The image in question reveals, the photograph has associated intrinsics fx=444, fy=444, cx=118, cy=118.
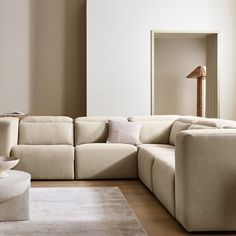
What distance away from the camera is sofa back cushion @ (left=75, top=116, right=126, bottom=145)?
18.5ft

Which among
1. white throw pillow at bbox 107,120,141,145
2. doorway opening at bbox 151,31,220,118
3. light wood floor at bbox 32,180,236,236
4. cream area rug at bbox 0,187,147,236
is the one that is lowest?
light wood floor at bbox 32,180,236,236

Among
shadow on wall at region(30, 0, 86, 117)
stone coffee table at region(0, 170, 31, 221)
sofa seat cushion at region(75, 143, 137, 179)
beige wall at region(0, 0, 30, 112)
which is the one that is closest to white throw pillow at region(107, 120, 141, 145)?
sofa seat cushion at region(75, 143, 137, 179)

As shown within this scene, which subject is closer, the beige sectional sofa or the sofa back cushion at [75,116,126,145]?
the beige sectional sofa

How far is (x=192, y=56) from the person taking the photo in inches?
356

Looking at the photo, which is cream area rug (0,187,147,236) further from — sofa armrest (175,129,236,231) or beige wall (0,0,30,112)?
beige wall (0,0,30,112)

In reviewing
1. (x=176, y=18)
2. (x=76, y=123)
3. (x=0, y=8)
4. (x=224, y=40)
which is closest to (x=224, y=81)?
(x=224, y=40)

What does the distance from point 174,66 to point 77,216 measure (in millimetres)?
6156

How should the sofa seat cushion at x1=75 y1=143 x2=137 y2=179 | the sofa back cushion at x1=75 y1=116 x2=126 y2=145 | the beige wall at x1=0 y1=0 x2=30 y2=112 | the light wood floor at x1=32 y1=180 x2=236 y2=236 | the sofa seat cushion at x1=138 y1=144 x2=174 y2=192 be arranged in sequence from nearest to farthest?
the light wood floor at x1=32 y1=180 x2=236 y2=236 < the sofa seat cushion at x1=138 y1=144 x2=174 y2=192 < the sofa seat cushion at x1=75 y1=143 x2=137 y2=179 < the sofa back cushion at x1=75 y1=116 x2=126 y2=145 < the beige wall at x1=0 y1=0 x2=30 y2=112

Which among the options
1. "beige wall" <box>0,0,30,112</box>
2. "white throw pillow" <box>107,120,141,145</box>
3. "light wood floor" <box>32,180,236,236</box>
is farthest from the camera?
"beige wall" <box>0,0,30,112</box>

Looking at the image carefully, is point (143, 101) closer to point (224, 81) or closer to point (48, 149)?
point (224, 81)

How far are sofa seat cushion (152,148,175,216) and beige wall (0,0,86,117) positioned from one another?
3402 millimetres

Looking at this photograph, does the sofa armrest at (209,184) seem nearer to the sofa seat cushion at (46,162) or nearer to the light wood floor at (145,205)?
the light wood floor at (145,205)

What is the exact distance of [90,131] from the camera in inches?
223

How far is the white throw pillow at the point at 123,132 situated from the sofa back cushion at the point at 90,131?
0.39 feet
